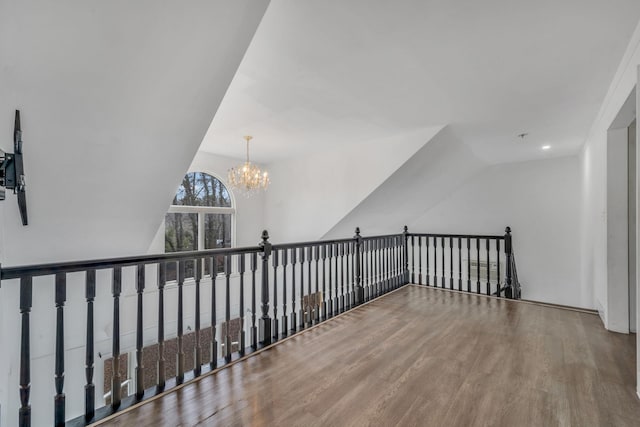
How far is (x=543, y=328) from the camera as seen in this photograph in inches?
119

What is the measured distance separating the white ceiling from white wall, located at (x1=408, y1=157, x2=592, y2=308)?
1866 mm

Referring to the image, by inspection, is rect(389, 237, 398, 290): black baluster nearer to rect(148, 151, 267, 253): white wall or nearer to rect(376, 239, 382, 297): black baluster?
rect(376, 239, 382, 297): black baluster

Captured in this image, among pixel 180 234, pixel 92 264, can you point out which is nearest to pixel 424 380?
pixel 92 264

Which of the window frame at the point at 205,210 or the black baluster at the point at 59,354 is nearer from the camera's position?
the black baluster at the point at 59,354

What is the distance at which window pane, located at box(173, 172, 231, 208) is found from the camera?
5922mm

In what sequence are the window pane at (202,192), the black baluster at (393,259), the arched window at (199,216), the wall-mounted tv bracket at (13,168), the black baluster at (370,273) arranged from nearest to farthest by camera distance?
1. the wall-mounted tv bracket at (13,168)
2. the black baluster at (370,273)
3. the black baluster at (393,259)
4. the arched window at (199,216)
5. the window pane at (202,192)

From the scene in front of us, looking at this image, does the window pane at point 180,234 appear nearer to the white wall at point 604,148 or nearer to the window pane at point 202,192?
the window pane at point 202,192

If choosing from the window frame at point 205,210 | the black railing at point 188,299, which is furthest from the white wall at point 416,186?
the window frame at point 205,210

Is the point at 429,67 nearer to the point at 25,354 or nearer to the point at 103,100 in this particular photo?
the point at 103,100

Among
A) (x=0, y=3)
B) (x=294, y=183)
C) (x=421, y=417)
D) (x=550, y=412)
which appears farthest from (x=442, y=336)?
(x=294, y=183)

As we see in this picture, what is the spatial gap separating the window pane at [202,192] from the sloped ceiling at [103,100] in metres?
3.08

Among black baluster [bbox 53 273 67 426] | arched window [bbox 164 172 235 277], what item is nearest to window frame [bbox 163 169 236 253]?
arched window [bbox 164 172 235 277]

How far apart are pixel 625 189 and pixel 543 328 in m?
1.60

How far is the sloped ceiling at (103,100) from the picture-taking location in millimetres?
1631
